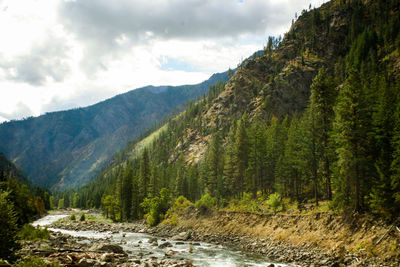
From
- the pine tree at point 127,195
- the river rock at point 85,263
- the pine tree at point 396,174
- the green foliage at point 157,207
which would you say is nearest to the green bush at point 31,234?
the river rock at point 85,263

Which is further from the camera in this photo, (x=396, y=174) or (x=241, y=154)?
(x=241, y=154)

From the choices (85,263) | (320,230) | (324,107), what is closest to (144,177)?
(324,107)

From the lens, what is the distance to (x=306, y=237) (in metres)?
32.6

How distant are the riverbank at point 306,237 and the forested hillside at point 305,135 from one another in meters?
2.50

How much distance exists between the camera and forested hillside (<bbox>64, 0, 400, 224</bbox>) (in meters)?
29.9

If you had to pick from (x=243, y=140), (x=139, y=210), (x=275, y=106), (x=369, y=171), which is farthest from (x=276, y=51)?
(x=369, y=171)

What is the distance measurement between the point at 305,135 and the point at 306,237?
1837 centimetres

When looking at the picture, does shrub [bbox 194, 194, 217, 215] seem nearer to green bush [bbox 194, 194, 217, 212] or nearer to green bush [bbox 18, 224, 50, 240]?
green bush [bbox 194, 194, 217, 212]

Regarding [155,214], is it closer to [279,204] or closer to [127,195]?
[127,195]

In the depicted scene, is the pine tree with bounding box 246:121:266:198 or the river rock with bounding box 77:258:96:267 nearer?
the river rock with bounding box 77:258:96:267

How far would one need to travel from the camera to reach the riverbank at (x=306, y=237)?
80.2 feet

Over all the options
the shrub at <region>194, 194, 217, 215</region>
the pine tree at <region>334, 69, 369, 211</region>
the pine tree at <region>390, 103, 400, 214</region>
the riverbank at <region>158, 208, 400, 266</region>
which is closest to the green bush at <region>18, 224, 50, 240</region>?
the riverbank at <region>158, 208, 400, 266</region>

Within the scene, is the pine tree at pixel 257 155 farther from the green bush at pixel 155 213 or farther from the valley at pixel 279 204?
the green bush at pixel 155 213

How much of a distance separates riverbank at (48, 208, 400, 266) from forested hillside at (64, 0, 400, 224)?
98.3 inches
